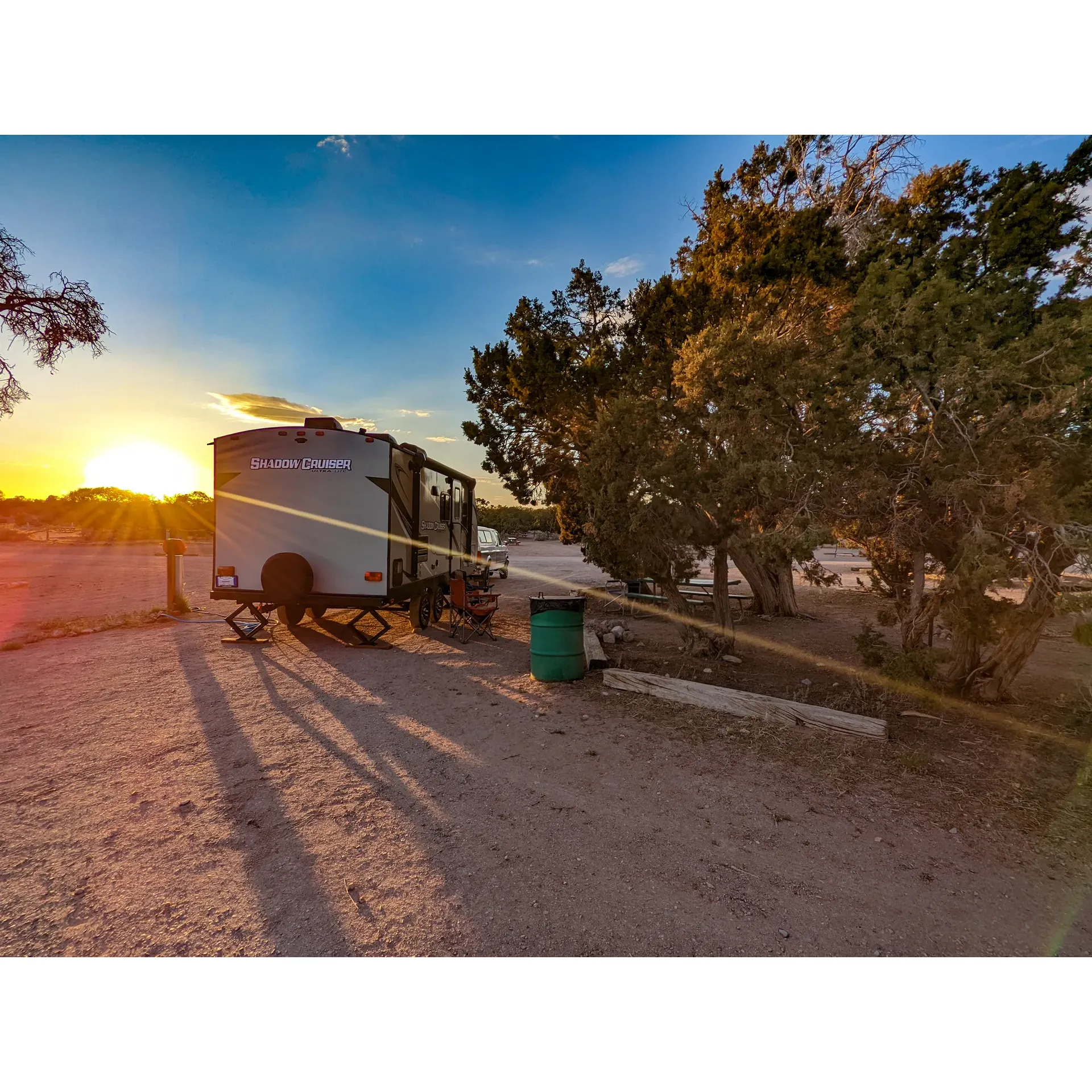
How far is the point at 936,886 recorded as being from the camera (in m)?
3.15

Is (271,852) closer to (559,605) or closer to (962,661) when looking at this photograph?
(559,605)

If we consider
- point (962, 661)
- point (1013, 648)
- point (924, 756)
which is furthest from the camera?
point (962, 661)

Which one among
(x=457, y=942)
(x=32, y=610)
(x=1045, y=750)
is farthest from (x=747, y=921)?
(x=32, y=610)

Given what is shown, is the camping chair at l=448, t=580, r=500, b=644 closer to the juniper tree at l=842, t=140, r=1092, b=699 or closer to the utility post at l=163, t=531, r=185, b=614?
the utility post at l=163, t=531, r=185, b=614

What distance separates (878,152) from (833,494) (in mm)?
8123

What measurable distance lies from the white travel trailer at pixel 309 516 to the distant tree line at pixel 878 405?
3375mm

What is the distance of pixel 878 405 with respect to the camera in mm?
4910

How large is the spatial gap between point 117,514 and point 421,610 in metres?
45.4

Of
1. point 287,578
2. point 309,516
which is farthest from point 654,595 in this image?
point 287,578

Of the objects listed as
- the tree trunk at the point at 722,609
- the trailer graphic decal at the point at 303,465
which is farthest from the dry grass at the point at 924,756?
the trailer graphic decal at the point at 303,465

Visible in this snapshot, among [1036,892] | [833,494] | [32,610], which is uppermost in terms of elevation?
[833,494]

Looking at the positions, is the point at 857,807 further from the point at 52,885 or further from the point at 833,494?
the point at 52,885

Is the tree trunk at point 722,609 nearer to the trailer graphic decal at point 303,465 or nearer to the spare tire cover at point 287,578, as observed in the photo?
the trailer graphic decal at point 303,465

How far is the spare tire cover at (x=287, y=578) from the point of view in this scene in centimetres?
809
